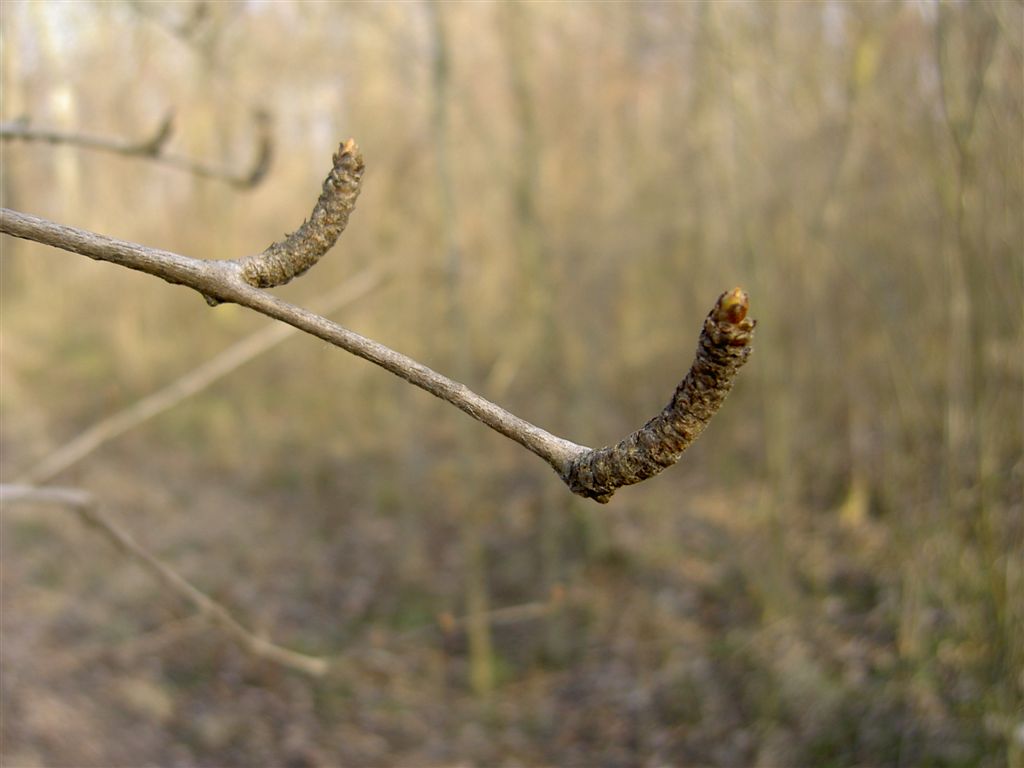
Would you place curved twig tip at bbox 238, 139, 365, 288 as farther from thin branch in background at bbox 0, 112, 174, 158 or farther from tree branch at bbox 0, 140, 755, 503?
thin branch in background at bbox 0, 112, 174, 158

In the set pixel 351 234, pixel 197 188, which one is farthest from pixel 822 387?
pixel 197 188

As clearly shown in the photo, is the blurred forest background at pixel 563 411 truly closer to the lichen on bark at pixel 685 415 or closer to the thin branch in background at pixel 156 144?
the thin branch in background at pixel 156 144

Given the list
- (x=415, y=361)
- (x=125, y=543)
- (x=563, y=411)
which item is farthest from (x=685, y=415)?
(x=563, y=411)

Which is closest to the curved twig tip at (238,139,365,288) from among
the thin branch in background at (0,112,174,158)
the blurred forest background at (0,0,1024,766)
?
the thin branch in background at (0,112,174,158)

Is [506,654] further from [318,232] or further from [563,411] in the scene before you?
[318,232]

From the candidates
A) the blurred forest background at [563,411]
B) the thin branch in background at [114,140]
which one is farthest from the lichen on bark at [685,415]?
the blurred forest background at [563,411]

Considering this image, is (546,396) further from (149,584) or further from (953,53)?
(953,53)
